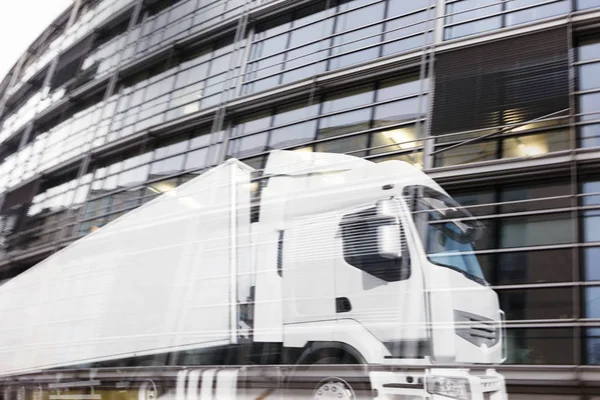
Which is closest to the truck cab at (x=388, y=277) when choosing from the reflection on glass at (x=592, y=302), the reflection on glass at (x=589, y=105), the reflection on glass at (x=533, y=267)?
the reflection on glass at (x=533, y=267)

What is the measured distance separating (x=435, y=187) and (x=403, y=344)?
1426 millimetres

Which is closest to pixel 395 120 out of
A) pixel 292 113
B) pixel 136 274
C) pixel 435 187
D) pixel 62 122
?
pixel 435 187

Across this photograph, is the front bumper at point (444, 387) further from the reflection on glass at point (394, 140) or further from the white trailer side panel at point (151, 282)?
the reflection on glass at point (394, 140)

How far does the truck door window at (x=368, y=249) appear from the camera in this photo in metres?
4.57

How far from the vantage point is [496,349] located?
4094mm

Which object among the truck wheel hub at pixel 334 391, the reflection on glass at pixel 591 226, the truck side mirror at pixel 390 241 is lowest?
the truck wheel hub at pixel 334 391

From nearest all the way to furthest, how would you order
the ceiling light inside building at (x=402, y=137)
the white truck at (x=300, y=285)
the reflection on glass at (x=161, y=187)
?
1. the white truck at (x=300, y=285)
2. the ceiling light inside building at (x=402, y=137)
3. the reflection on glass at (x=161, y=187)

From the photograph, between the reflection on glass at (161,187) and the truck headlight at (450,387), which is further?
the reflection on glass at (161,187)

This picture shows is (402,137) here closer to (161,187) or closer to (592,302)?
(592,302)

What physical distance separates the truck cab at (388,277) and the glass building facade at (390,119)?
0.21 meters

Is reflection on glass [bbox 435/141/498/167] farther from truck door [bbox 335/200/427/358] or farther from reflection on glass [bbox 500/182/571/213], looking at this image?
truck door [bbox 335/200/427/358]

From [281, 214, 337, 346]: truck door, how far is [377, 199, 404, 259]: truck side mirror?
49 centimetres

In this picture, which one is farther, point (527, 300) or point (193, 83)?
point (193, 83)

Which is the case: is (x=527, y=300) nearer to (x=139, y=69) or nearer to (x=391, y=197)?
(x=391, y=197)
